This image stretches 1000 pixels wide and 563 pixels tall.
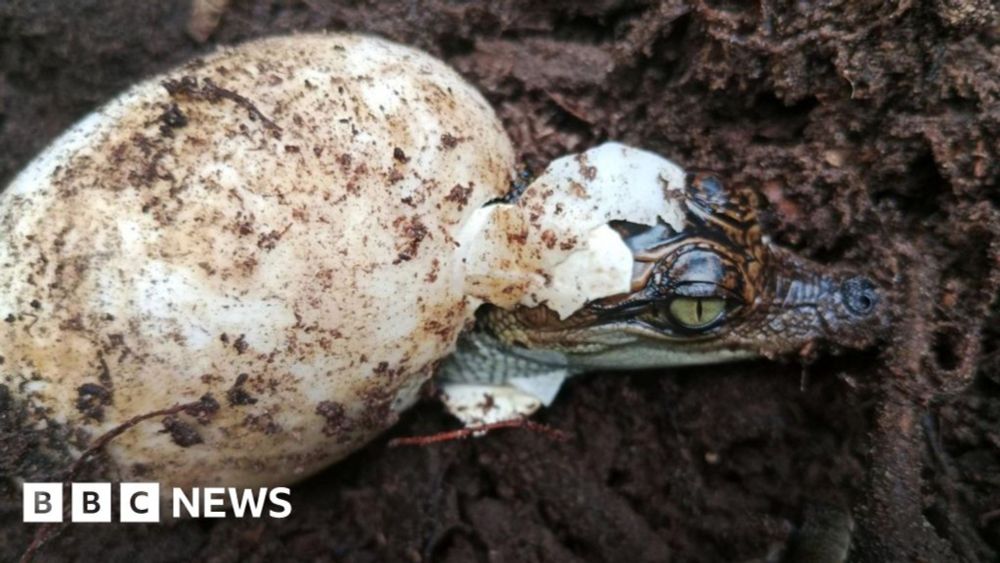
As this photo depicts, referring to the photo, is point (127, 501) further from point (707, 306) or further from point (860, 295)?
point (860, 295)

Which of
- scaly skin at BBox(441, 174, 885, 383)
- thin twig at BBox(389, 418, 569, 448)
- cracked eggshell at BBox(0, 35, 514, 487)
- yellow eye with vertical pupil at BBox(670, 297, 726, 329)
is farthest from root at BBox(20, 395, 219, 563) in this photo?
yellow eye with vertical pupil at BBox(670, 297, 726, 329)

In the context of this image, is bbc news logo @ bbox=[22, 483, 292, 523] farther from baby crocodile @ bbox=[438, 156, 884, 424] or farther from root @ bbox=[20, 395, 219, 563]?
baby crocodile @ bbox=[438, 156, 884, 424]

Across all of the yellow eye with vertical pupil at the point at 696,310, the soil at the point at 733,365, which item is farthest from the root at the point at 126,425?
the yellow eye with vertical pupil at the point at 696,310

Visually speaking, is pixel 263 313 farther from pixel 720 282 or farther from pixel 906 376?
pixel 906 376

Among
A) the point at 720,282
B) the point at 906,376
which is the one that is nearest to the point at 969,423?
the point at 906,376

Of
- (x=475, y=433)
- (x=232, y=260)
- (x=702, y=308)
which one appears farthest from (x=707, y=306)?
(x=232, y=260)

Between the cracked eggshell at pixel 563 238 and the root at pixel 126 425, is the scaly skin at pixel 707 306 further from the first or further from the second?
the root at pixel 126 425
